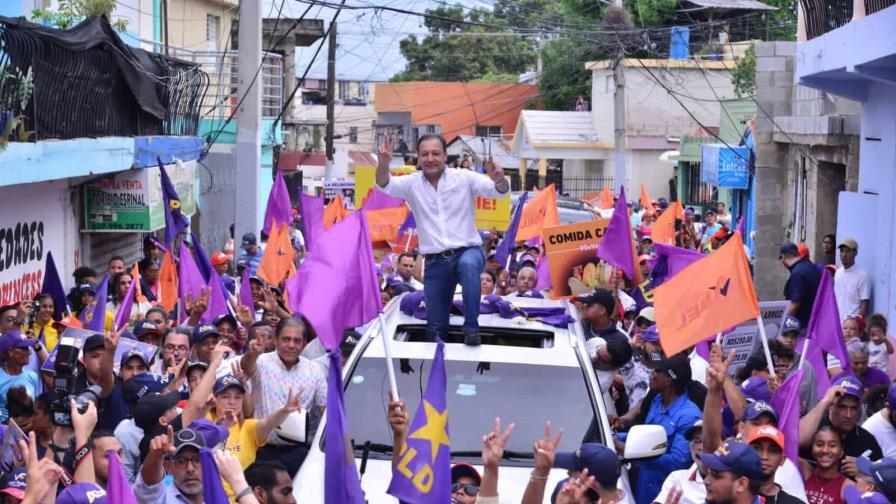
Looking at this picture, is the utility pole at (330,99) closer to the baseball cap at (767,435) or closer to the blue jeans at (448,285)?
the blue jeans at (448,285)

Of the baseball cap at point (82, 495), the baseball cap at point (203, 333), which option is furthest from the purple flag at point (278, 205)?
the baseball cap at point (82, 495)

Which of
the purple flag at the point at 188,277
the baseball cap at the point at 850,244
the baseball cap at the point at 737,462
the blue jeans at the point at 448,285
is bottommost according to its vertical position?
the baseball cap at the point at 737,462

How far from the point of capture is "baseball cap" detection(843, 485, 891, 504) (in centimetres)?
561

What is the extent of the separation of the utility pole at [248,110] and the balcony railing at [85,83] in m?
1.15

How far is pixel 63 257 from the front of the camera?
16672mm

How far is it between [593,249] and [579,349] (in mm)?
4361

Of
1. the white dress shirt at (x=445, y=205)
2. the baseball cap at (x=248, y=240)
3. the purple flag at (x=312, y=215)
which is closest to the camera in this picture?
the white dress shirt at (x=445, y=205)

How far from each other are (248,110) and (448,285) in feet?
33.6

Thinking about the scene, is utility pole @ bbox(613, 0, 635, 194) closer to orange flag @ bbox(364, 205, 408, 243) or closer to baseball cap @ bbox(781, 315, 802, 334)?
orange flag @ bbox(364, 205, 408, 243)

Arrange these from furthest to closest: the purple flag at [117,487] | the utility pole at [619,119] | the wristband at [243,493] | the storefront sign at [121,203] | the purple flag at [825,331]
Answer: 1. the utility pole at [619,119]
2. the storefront sign at [121,203]
3. the purple flag at [825,331]
4. the wristband at [243,493]
5. the purple flag at [117,487]

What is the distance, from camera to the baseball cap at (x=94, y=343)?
8.34m

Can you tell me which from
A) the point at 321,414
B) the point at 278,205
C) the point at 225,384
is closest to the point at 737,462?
the point at 225,384

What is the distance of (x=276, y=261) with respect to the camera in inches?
517

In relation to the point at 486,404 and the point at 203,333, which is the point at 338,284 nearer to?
the point at 486,404
